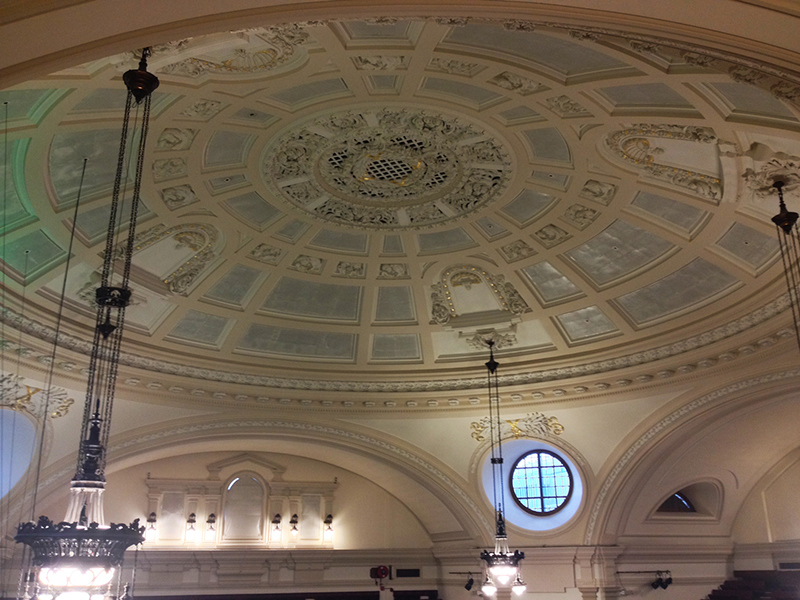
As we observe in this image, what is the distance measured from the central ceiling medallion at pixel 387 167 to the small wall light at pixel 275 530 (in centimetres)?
831

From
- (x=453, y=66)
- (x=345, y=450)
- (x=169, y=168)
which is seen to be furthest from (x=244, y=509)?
(x=453, y=66)

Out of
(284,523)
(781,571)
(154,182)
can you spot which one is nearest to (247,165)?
(154,182)

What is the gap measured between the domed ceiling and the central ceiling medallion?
0.04m

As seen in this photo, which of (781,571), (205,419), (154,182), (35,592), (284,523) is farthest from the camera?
(284,523)

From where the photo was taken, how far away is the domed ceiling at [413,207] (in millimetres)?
8453

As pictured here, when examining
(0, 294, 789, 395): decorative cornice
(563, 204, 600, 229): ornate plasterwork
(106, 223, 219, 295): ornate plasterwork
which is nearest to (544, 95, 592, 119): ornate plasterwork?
(563, 204, 600, 229): ornate plasterwork

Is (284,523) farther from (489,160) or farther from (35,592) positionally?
(35,592)

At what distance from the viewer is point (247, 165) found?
36.7ft

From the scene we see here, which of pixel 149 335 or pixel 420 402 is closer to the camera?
pixel 149 335

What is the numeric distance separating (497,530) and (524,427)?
325cm

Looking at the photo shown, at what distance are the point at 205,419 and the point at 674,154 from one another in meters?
10.5

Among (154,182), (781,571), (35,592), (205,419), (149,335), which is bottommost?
(35,592)

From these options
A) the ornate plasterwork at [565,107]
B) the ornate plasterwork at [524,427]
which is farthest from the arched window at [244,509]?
the ornate plasterwork at [565,107]

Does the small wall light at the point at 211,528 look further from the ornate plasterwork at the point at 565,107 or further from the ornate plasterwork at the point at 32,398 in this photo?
the ornate plasterwork at the point at 565,107
